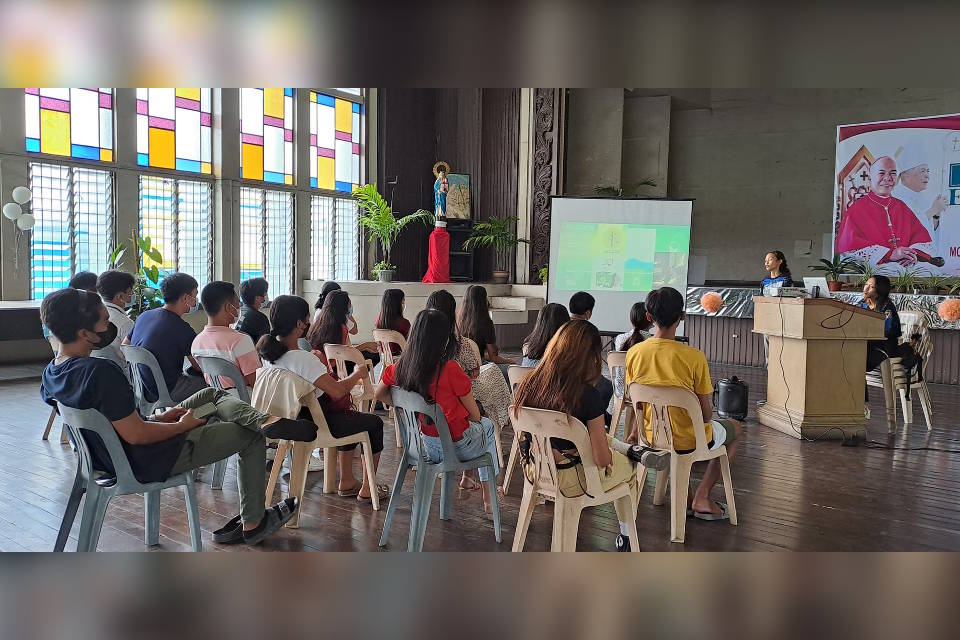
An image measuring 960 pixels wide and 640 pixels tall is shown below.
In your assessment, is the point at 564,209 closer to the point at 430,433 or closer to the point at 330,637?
the point at 430,433

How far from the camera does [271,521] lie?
3146 mm

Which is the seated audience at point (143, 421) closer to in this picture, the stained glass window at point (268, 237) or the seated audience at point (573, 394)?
the seated audience at point (573, 394)

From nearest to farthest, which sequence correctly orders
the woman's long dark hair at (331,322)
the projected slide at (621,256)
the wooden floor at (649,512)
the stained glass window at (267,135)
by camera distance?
the wooden floor at (649,512)
the woman's long dark hair at (331,322)
the projected slide at (621,256)
the stained glass window at (267,135)

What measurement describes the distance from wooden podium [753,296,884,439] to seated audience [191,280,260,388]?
384cm

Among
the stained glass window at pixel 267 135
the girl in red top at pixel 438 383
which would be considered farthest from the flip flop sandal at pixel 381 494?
the stained glass window at pixel 267 135

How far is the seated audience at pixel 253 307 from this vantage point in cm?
469

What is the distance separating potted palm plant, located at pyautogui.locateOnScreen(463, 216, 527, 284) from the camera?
11.8m

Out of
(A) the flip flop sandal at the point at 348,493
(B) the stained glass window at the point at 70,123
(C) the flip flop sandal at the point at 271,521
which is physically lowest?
(A) the flip flop sandal at the point at 348,493

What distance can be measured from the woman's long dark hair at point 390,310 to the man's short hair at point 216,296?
1308 millimetres

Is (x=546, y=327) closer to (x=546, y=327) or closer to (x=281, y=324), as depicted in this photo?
(x=546, y=327)

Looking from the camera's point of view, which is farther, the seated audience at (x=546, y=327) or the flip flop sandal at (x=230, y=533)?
the seated audience at (x=546, y=327)

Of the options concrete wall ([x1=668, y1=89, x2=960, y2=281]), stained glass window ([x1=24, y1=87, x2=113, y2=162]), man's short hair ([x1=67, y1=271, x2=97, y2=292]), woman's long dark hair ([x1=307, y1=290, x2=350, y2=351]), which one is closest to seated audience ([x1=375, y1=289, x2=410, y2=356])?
woman's long dark hair ([x1=307, y1=290, x2=350, y2=351])

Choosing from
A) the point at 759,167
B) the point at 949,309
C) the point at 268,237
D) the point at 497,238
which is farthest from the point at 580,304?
the point at 759,167
